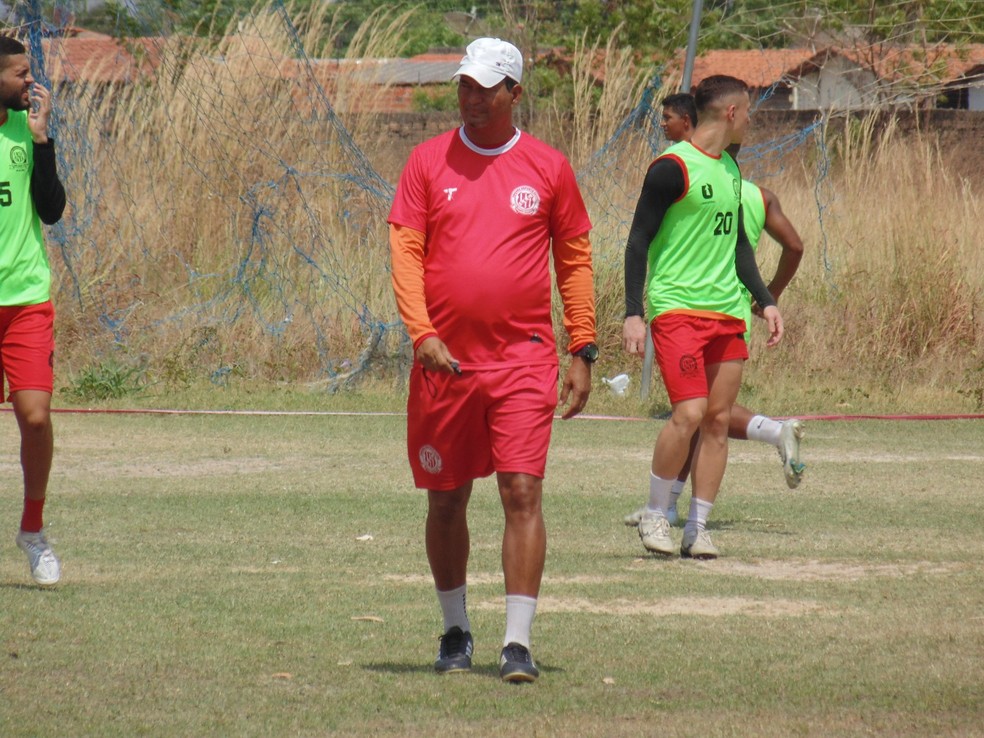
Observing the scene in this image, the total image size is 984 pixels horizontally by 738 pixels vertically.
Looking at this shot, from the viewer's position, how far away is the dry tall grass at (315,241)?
14617 millimetres

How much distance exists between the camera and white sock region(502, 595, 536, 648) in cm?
472

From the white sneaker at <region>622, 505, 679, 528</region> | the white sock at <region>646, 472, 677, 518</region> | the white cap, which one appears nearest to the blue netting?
the white sneaker at <region>622, 505, 679, 528</region>

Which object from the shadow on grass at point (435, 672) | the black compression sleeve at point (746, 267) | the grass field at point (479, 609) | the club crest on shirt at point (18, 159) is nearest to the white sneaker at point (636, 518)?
the grass field at point (479, 609)

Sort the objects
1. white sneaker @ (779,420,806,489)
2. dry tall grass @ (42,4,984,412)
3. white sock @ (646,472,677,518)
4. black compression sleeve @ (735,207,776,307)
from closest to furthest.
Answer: white sock @ (646,472,677,518)
black compression sleeve @ (735,207,776,307)
white sneaker @ (779,420,806,489)
dry tall grass @ (42,4,984,412)

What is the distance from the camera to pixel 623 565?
6801mm

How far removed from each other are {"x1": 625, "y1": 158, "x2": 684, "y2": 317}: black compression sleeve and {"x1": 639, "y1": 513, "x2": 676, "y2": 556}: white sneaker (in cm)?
96

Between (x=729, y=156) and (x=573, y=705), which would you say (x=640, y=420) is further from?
(x=573, y=705)

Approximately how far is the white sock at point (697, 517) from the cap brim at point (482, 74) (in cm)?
287

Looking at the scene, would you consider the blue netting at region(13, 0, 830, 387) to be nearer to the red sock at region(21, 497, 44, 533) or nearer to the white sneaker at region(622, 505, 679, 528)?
the white sneaker at region(622, 505, 679, 528)

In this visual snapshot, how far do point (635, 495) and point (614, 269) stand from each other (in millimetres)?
6137

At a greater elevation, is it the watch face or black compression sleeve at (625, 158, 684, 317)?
black compression sleeve at (625, 158, 684, 317)

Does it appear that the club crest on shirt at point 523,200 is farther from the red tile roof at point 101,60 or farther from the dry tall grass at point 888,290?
the red tile roof at point 101,60

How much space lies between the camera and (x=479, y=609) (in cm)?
588

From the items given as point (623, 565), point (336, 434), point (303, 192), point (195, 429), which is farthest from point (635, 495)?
point (303, 192)
